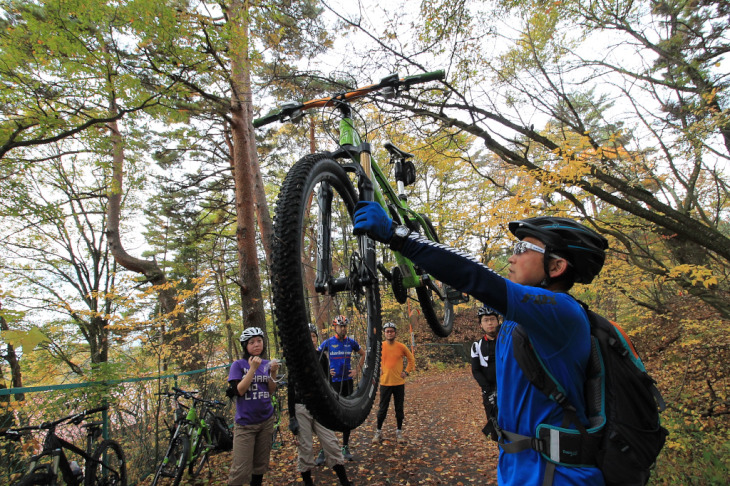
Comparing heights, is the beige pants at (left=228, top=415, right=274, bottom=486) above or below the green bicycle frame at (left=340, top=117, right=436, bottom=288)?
below

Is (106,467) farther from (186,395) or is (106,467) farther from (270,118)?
(270,118)

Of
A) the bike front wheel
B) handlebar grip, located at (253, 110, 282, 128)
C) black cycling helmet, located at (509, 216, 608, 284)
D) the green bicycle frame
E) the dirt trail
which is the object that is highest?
handlebar grip, located at (253, 110, 282, 128)

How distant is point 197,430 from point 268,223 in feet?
11.3

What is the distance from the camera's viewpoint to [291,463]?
547cm

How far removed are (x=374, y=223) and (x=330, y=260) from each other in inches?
29.0

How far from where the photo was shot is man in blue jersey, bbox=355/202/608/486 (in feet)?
3.60

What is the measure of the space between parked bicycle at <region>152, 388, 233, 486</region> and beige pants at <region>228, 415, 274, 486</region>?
1.19 m

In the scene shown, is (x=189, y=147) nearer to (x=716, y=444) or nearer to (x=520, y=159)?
(x=520, y=159)

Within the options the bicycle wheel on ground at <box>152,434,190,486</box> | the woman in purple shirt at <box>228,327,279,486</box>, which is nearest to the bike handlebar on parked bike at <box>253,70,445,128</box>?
the woman in purple shirt at <box>228,327,279,486</box>

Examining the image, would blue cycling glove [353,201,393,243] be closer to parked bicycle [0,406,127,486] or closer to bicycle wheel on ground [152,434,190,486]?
parked bicycle [0,406,127,486]

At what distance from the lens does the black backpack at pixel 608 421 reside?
1.08 meters

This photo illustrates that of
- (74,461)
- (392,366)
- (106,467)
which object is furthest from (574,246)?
(106,467)

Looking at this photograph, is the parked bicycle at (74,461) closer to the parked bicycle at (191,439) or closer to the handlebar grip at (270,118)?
the parked bicycle at (191,439)

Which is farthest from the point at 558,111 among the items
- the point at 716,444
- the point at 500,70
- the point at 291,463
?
the point at 291,463
